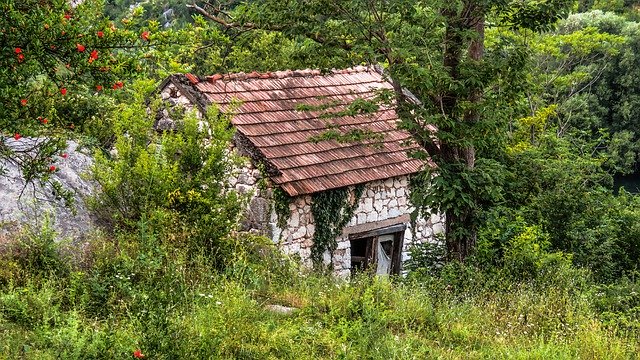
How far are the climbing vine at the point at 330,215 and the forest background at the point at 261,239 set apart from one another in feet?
4.60

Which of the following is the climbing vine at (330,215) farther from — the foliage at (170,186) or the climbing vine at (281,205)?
the foliage at (170,186)

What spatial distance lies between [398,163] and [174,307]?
6934 mm

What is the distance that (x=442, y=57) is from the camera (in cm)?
1050

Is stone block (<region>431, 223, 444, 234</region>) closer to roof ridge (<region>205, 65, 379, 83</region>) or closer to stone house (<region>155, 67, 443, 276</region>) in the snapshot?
stone house (<region>155, 67, 443, 276</region>)

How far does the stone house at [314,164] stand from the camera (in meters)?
10.8

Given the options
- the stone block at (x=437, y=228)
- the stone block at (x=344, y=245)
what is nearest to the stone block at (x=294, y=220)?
the stone block at (x=344, y=245)

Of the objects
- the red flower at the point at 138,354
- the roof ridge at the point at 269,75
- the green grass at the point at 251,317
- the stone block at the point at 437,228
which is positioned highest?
the roof ridge at the point at 269,75

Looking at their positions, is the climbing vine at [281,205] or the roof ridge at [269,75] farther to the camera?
the roof ridge at [269,75]

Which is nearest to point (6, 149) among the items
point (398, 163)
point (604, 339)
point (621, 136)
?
point (604, 339)

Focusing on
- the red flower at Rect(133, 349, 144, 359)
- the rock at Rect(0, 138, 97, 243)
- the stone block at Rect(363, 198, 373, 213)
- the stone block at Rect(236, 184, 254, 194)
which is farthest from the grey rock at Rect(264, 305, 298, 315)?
the stone block at Rect(363, 198, 373, 213)

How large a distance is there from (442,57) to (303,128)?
2.64 meters

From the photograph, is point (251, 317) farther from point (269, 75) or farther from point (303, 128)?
point (269, 75)

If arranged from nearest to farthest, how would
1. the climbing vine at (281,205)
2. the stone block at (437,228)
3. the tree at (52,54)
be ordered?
the tree at (52,54)
the climbing vine at (281,205)
the stone block at (437,228)

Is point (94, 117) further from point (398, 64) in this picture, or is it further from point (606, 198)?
point (606, 198)
